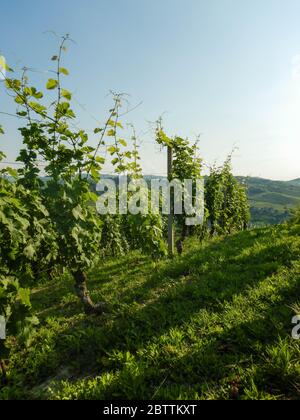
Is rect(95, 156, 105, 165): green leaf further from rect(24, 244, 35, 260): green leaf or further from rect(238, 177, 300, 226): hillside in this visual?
rect(238, 177, 300, 226): hillside

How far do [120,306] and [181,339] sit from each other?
6.47 feet

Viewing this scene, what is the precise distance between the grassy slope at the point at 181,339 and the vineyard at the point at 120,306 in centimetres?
2

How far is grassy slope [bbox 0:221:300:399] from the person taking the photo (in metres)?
3.52

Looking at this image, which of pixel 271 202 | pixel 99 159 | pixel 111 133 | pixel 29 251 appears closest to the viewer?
pixel 29 251

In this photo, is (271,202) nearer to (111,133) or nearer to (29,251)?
(111,133)

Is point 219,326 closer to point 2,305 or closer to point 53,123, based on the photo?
point 2,305

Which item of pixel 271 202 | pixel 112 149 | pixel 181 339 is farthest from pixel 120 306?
pixel 271 202

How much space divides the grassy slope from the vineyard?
19mm

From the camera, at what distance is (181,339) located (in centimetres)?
452

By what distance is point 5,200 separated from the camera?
13.0 ft

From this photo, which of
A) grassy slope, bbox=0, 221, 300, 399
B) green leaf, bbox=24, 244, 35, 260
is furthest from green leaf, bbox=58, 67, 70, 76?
grassy slope, bbox=0, 221, 300, 399

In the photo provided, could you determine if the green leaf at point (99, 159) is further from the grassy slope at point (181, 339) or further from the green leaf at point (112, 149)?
the grassy slope at point (181, 339)

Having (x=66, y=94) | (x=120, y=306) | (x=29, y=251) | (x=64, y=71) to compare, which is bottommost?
(x=120, y=306)
